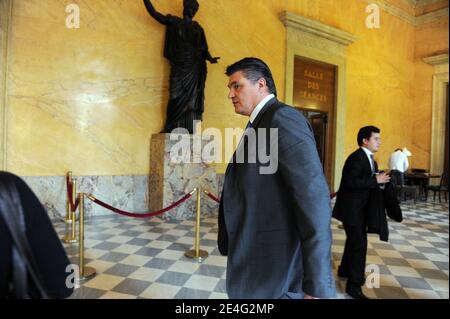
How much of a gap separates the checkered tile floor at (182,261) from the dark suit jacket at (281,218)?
6.37 feet

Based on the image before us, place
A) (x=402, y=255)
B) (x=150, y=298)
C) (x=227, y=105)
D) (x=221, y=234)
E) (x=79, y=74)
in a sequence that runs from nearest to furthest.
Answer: (x=221, y=234) < (x=150, y=298) < (x=402, y=255) < (x=79, y=74) < (x=227, y=105)

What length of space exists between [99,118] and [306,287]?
6.02 metres

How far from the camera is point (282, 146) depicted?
1333mm

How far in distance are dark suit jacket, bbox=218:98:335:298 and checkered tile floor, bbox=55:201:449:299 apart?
194 cm

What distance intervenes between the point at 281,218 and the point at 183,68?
18.8ft

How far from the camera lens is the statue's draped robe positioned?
652 cm

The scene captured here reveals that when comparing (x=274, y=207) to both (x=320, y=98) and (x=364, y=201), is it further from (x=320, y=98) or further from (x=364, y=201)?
(x=320, y=98)

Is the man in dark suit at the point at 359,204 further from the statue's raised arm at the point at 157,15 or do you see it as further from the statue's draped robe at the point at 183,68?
the statue's raised arm at the point at 157,15

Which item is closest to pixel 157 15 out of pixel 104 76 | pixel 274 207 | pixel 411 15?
pixel 104 76

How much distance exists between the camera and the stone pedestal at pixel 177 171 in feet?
20.7

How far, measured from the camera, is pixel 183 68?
655cm

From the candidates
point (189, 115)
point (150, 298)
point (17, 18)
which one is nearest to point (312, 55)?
point (189, 115)

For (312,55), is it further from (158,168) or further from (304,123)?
(304,123)

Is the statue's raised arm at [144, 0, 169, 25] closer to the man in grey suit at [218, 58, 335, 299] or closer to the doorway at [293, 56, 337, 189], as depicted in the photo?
the doorway at [293, 56, 337, 189]
